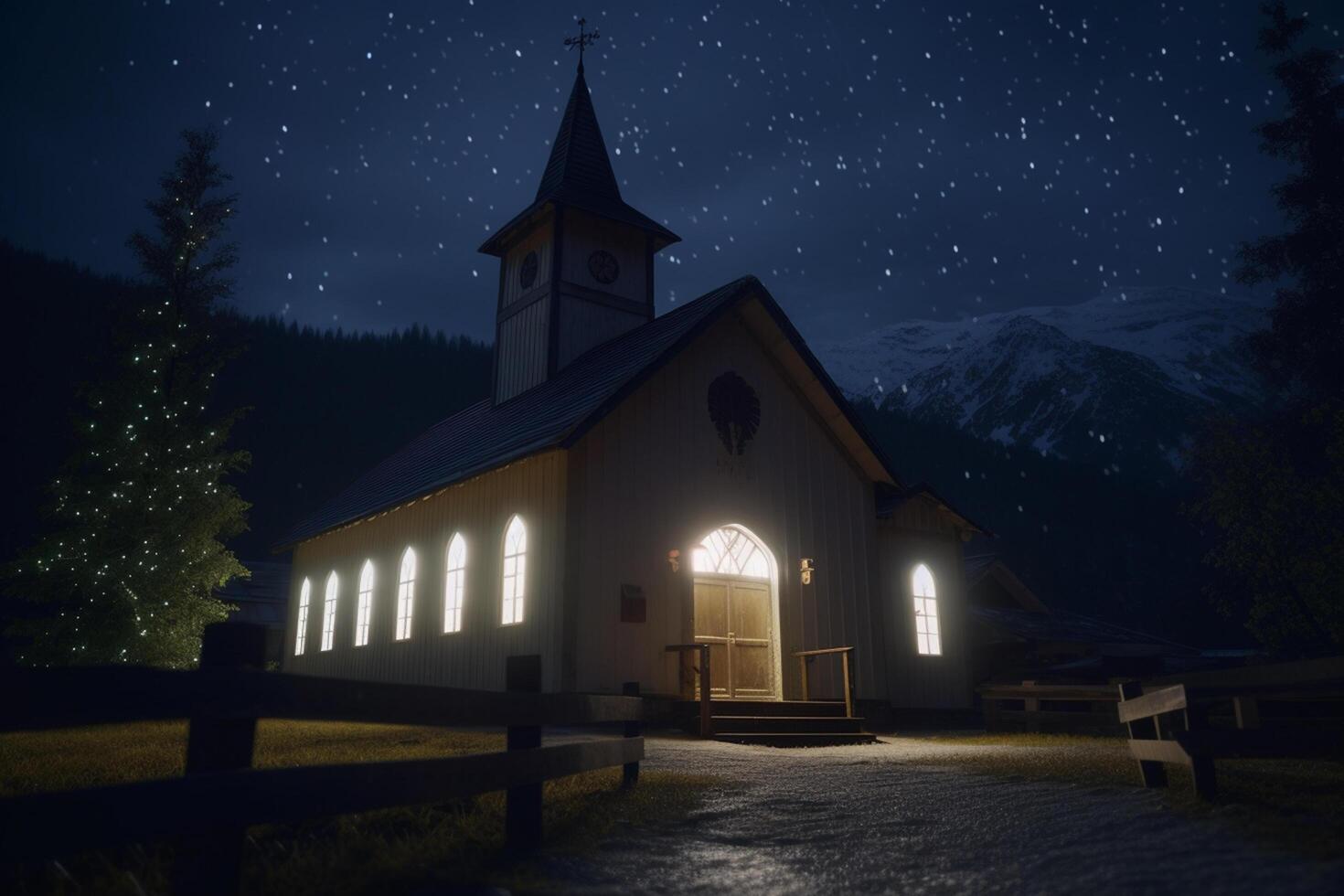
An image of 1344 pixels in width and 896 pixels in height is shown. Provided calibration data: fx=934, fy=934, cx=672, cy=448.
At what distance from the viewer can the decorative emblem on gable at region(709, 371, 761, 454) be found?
17.7m

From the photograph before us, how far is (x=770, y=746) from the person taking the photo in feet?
44.1

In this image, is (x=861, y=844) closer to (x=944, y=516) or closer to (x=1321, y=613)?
(x=944, y=516)

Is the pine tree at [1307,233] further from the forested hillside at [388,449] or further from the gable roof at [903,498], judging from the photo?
the forested hillside at [388,449]

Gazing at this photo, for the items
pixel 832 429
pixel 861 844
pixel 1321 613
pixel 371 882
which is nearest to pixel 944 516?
pixel 832 429

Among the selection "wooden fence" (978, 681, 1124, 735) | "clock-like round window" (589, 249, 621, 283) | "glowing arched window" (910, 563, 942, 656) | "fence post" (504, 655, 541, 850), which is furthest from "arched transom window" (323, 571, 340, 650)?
Answer: "fence post" (504, 655, 541, 850)

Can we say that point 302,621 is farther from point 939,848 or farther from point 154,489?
point 939,848

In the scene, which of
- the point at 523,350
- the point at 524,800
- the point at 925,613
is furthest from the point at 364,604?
the point at 524,800

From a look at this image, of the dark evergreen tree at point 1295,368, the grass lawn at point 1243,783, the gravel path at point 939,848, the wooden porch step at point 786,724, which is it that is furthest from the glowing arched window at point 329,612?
the dark evergreen tree at point 1295,368

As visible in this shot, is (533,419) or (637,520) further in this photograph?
(533,419)

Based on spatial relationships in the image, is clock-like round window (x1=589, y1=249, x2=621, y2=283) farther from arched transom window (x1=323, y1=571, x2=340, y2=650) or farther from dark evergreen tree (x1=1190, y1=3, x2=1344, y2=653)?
dark evergreen tree (x1=1190, y1=3, x2=1344, y2=653)

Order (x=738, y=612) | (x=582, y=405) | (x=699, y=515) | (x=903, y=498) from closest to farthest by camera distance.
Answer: (x=582, y=405) < (x=699, y=515) < (x=738, y=612) < (x=903, y=498)

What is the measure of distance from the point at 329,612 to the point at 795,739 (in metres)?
14.5

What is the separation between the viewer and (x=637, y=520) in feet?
53.0

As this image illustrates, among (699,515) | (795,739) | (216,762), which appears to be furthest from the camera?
(699,515)
